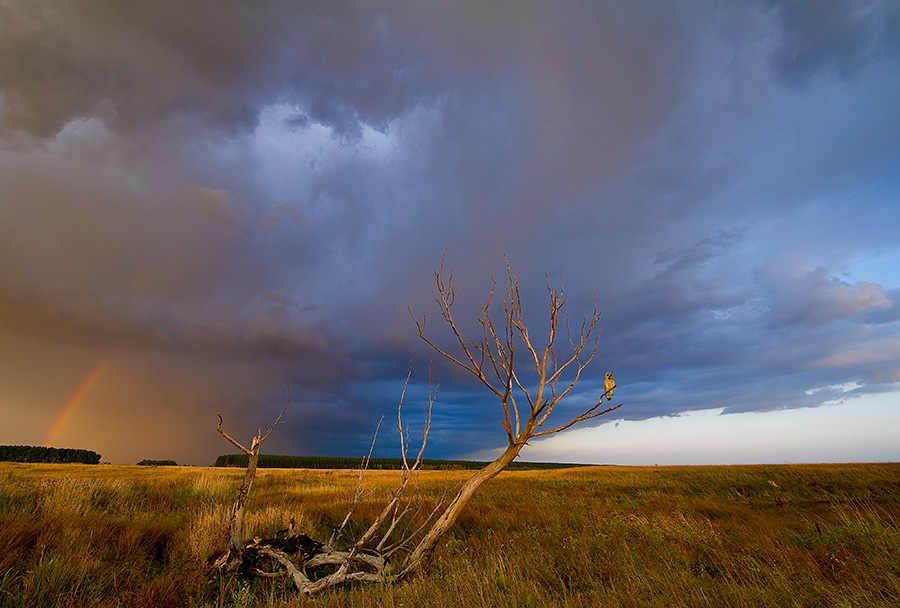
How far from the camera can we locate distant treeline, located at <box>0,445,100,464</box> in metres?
92.6

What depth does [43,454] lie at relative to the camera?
332 ft

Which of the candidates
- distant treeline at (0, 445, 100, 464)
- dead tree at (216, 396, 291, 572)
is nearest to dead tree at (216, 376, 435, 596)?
dead tree at (216, 396, 291, 572)

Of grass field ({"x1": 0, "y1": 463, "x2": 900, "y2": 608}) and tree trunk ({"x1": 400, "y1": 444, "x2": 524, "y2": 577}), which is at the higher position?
tree trunk ({"x1": 400, "y1": 444, "x2": 524, "y2": 577})

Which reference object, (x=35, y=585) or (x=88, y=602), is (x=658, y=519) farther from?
(x=35, y=585)

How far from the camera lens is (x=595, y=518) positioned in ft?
38.7

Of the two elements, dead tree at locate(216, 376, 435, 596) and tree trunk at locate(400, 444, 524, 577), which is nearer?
dead tree at locate(216, 376, 435, 596)

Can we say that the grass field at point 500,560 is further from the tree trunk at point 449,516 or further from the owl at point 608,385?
the owl at point 608,385

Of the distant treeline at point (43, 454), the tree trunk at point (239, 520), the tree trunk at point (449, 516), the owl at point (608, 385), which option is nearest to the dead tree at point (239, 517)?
the tree trunk at point (239, 520)

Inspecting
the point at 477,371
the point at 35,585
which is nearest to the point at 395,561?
the point at 477,371

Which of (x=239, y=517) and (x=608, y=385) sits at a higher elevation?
(x=608, y=385)

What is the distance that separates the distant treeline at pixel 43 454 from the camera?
92.6 m

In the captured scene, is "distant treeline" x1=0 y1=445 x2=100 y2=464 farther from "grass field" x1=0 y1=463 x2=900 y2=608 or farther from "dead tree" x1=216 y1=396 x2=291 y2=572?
"dead tree" x1=216 y1=396 x2=291 y2=572

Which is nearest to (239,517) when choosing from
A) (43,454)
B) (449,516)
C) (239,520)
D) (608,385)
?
(239,520)

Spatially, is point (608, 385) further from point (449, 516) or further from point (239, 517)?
point (239, 517)
